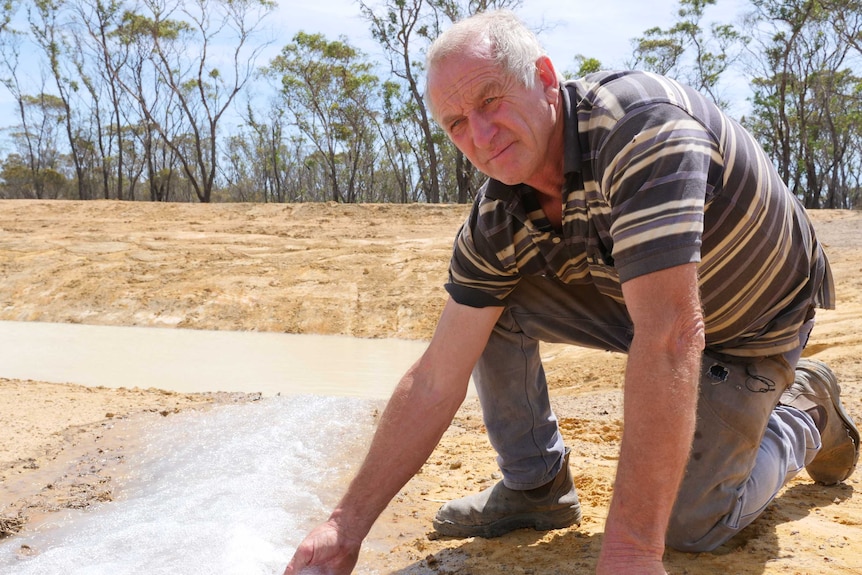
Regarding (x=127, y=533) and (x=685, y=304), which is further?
(x=127, y=533)

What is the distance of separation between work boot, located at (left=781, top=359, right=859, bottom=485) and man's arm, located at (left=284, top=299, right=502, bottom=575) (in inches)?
36.0

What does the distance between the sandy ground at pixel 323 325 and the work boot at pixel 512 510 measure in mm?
38

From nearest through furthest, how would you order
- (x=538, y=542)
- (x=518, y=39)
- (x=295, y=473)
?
(x=518, y=39), (x=538, y=542), (x=295, y=473)

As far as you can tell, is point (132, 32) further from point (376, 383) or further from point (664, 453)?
point (664, 453)

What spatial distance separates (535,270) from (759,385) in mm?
592

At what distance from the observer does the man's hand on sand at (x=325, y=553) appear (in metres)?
1.70

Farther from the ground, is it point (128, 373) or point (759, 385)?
point (759, 385)

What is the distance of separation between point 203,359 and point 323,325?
1.88 m

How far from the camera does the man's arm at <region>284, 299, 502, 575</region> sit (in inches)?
68.7

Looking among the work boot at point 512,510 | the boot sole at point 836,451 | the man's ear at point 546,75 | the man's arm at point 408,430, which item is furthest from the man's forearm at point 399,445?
the boot sole at point 836,451

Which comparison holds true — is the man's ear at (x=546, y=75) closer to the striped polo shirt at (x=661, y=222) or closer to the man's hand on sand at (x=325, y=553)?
the striped polo shirt at (x=661, y=222)

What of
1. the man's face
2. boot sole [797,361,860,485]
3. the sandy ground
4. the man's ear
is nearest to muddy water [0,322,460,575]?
the sandy ground

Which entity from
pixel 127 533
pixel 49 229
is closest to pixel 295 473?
pixel 127 533

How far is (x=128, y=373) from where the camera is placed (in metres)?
5.74
